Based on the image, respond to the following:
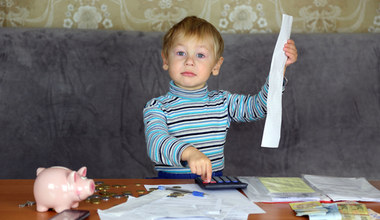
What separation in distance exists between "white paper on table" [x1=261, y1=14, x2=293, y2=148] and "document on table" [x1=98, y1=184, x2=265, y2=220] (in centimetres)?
20

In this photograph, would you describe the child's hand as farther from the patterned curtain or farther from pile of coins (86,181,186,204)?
the patterned curtain

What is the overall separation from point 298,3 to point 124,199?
5.19 ft

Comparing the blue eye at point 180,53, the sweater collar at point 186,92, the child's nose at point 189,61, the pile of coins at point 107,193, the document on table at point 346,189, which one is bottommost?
the document on table at point 346,189

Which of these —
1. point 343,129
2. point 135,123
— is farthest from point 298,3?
point 135,123

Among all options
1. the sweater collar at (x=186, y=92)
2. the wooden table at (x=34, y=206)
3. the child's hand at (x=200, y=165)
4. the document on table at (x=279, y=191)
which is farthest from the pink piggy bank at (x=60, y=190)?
the sweater collar at (x=186, y=92)

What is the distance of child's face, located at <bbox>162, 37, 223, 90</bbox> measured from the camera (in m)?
1.38

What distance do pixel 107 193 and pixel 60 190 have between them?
0.45 feet

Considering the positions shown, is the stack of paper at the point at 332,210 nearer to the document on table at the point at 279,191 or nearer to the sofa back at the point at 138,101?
the document on table at the point at 279,191

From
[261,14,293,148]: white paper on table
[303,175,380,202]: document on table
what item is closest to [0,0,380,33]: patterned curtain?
[261,14,293,148]: white paper on table

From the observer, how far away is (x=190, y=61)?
1.37 m

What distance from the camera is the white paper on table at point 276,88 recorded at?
42.1 inches

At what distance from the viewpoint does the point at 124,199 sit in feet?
2.90

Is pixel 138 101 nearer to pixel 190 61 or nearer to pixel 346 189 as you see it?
pixel 190 61

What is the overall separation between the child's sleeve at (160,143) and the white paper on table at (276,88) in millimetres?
197
